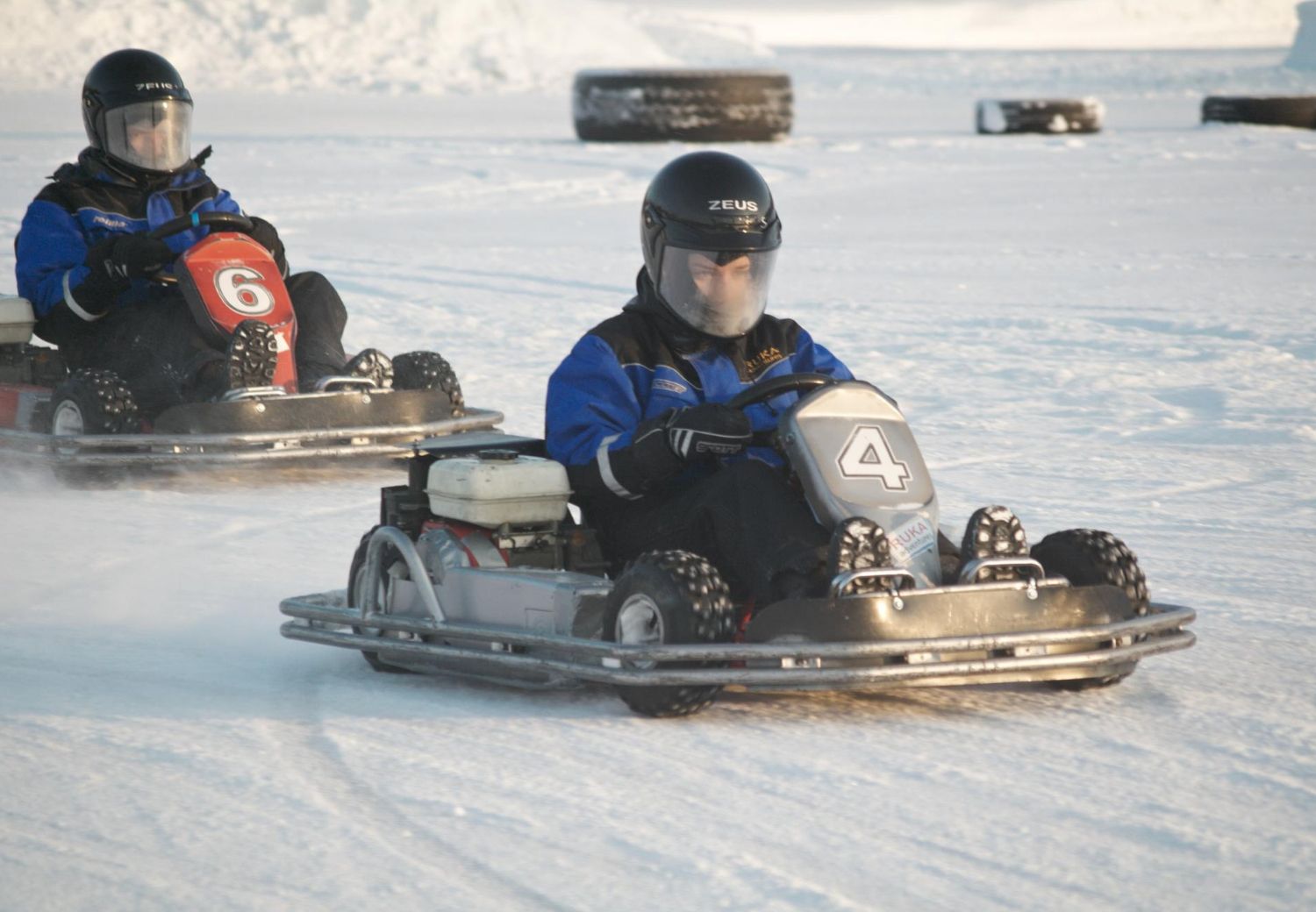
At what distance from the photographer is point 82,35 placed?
38.2 meters

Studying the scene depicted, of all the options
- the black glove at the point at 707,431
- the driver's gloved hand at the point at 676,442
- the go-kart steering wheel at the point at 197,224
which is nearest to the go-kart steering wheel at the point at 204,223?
the go-kart steering wheel at the point at 197,224

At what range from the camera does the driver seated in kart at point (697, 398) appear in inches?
155

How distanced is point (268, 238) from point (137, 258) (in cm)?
49

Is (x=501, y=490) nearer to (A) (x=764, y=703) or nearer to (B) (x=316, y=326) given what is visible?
(A) (x=764, y=703)

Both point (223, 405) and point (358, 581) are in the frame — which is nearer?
point (358, 581)

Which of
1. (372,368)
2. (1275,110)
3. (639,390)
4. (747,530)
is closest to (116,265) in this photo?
(372,368)

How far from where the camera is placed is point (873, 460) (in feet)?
13.0

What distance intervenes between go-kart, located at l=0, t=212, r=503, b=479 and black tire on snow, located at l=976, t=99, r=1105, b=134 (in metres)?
17.6

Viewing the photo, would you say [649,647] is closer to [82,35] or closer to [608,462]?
[608,462]

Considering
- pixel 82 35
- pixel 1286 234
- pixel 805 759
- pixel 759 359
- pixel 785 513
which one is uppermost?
pixel 82 35

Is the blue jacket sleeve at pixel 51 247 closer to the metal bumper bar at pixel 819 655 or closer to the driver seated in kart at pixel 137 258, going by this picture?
the driver seated in kart at pixel 137 258

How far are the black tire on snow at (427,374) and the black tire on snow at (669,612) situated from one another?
346cm

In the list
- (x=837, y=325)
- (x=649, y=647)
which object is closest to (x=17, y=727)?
(x=649, y=647)

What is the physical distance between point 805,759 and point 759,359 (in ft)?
4.22
